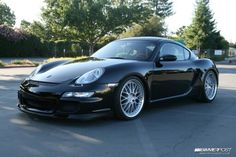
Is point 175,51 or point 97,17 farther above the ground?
point 97,17

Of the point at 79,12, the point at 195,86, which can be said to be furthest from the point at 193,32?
the point at 195,86

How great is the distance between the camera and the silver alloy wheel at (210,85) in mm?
8836

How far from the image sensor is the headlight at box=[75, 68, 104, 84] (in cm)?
624

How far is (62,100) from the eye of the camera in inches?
239

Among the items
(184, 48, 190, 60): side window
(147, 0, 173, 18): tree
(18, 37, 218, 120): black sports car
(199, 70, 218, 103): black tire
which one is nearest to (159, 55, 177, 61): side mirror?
(18, 37, 218, 120): black sports car

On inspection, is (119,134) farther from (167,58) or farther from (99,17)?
(99,17)

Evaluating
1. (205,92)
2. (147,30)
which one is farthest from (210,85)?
(147,30)

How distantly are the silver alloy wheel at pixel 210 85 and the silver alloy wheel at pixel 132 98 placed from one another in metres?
2.21

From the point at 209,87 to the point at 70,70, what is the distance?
11.5ft

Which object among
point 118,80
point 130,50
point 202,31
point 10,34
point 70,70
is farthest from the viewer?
point 202,31

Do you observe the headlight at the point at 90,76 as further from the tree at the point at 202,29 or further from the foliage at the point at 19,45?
the tree at the point at 202,29

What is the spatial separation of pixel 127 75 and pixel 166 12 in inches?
3268

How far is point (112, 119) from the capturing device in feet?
22.0

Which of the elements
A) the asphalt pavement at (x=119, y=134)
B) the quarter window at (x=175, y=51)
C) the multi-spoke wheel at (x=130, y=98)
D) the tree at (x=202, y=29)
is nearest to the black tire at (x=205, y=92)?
the quarter window at (x=175, y=51)
